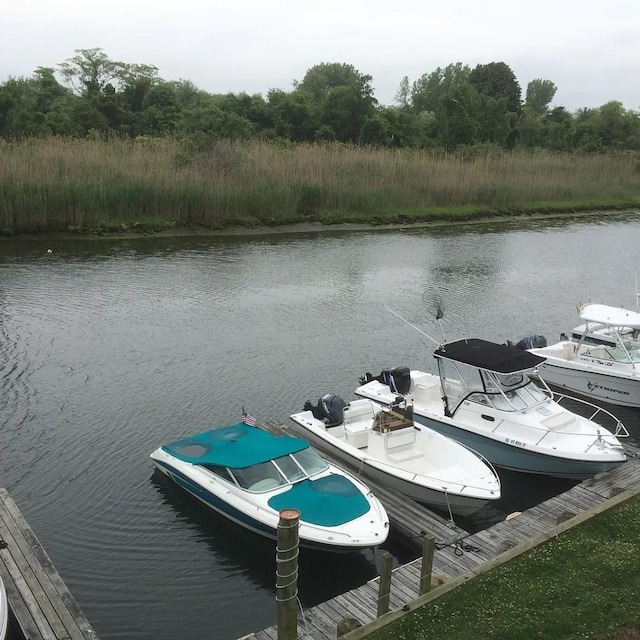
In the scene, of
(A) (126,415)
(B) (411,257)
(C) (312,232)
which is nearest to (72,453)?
(A) (126,415)

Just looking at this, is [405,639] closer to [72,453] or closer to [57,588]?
[57,588]

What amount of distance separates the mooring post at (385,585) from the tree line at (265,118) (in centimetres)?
3464

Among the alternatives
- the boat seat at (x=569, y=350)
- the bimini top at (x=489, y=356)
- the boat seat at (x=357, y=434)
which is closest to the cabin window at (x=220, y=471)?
the boat seat at (x=357, y=434)

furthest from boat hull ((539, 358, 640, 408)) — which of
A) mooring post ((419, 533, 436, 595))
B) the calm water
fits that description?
mooring post ((419, 533, 436, 595))

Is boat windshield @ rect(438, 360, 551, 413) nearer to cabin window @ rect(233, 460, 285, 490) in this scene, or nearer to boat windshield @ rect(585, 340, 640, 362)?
→ boat windshield @ rect(585, 340, 640, 362)

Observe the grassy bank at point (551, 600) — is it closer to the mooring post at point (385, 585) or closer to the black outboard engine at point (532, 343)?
the mooring post at point (385, 585)

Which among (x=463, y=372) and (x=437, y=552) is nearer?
(x=437, y=552)

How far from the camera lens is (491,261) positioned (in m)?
32.9

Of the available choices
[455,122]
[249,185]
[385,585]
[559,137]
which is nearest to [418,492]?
[385,585]

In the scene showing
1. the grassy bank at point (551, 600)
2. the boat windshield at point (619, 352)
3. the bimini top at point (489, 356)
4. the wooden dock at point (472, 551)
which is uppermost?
the bimini top at point (489, 356)

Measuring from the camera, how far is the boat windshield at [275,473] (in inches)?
415

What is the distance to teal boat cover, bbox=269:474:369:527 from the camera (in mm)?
9875

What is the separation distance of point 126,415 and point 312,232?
82.0 feet

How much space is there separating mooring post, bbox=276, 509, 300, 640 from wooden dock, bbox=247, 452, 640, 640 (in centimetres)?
56
